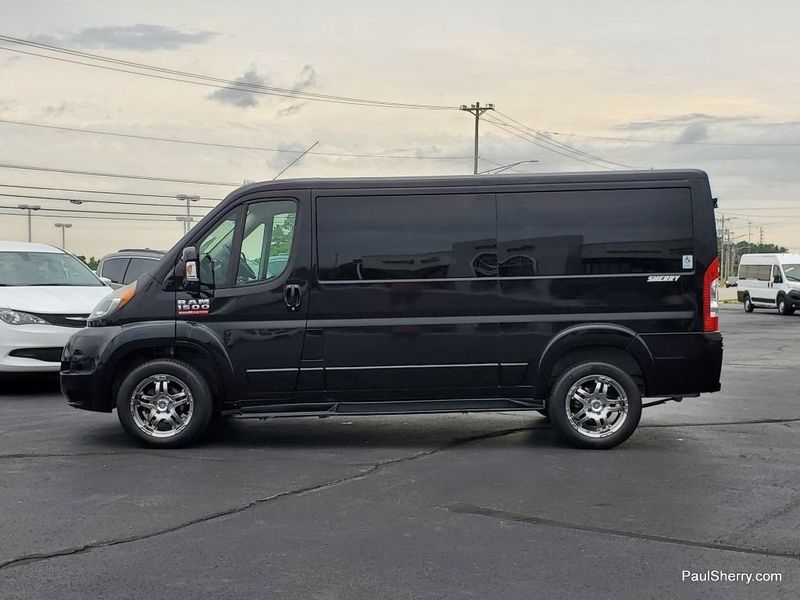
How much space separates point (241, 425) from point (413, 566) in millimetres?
4714

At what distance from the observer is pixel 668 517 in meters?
5.77

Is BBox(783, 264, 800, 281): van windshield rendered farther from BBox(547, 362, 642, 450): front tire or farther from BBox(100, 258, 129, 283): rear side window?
BBox(547, 362, 642, 450): front tire

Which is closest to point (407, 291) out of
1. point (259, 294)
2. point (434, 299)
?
point (434, 299)

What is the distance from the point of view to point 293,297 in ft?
25.8

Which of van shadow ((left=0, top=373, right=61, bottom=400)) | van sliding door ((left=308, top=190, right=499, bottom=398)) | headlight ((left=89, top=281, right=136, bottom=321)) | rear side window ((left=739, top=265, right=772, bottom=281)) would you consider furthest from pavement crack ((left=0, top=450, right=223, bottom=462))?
rear side window ((left=739, top=265, right=772, bottom=281))

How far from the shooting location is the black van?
7.89 m

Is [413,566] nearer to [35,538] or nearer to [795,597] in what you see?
[795,597]

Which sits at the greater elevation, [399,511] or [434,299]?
[434,299]

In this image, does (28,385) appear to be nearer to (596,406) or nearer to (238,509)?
(238,509)

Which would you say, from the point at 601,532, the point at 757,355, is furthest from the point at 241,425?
the point at 757,355

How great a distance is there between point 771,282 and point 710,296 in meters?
31.1

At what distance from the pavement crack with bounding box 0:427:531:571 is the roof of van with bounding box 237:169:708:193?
2250 mm

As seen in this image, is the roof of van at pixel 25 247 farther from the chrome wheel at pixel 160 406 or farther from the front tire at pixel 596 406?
the front tire at pixel 596 406

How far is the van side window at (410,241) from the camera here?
7898 millimetres
